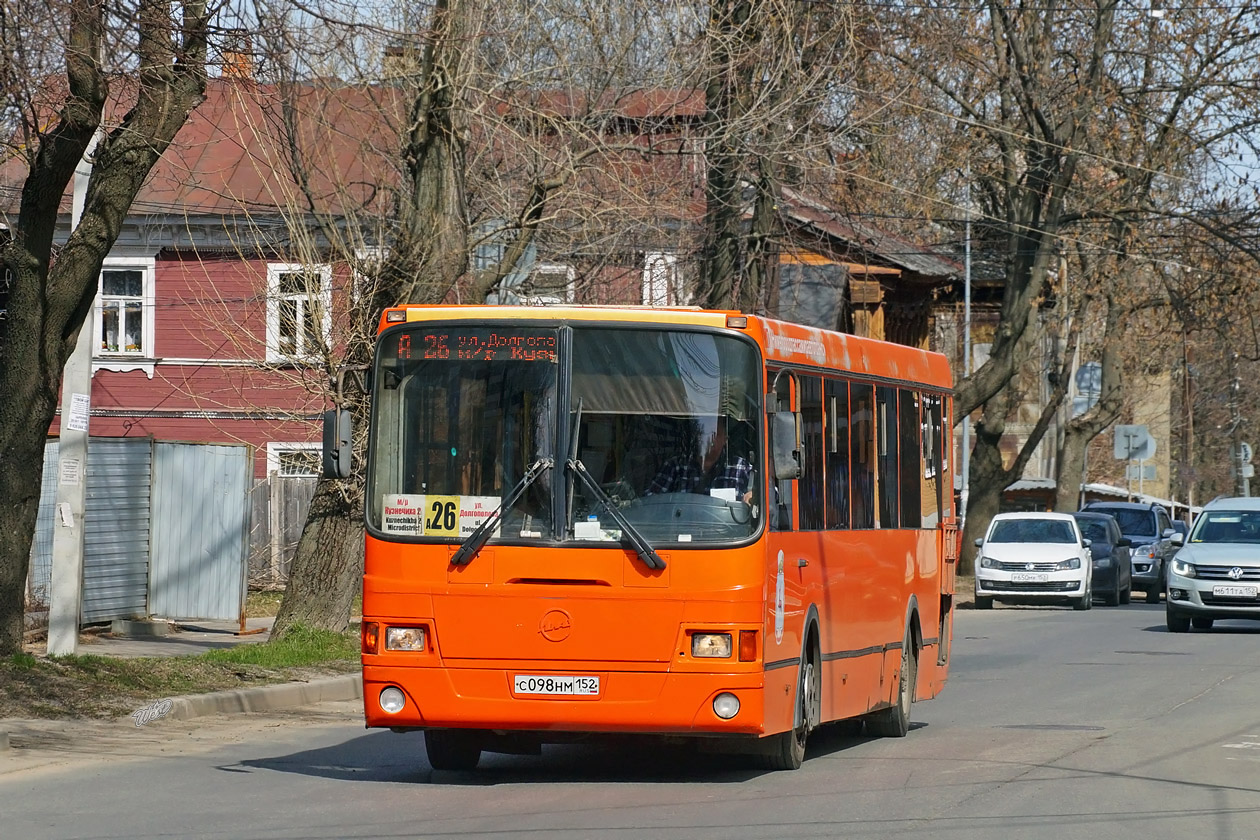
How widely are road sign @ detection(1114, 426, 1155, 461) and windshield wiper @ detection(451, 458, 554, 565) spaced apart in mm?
40170

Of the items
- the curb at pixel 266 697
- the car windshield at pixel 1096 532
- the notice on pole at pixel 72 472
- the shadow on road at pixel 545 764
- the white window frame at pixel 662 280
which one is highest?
the white window frame at pixel 662 280

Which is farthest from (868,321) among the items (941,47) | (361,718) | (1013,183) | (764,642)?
(764,642)

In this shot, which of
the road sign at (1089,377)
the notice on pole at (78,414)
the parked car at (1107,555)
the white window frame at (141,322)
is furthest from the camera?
the road sign at (1089,377)

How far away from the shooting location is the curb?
45.4 feet

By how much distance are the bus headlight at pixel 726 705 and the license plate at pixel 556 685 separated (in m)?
0.63

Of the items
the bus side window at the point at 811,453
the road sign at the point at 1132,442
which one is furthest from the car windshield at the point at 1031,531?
the bus side window at the point at 811,453

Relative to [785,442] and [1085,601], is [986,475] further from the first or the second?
[785,442]

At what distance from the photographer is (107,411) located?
3344 centimetres

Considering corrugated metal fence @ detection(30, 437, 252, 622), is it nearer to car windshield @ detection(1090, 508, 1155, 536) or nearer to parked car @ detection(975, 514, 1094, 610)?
parked car @ detection(975, 514, 1094, 610)

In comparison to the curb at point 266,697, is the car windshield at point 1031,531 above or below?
above

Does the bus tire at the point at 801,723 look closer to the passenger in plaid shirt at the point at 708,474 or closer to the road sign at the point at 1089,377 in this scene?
the passenger in plaid shirt at the point at 708,474

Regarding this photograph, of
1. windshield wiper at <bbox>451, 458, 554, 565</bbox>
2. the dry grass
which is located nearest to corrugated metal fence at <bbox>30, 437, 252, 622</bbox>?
the dry grass

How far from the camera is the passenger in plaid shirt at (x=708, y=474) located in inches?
401

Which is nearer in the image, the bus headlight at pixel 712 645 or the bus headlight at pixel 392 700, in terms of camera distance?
the bus headlight at pixel 712 645
